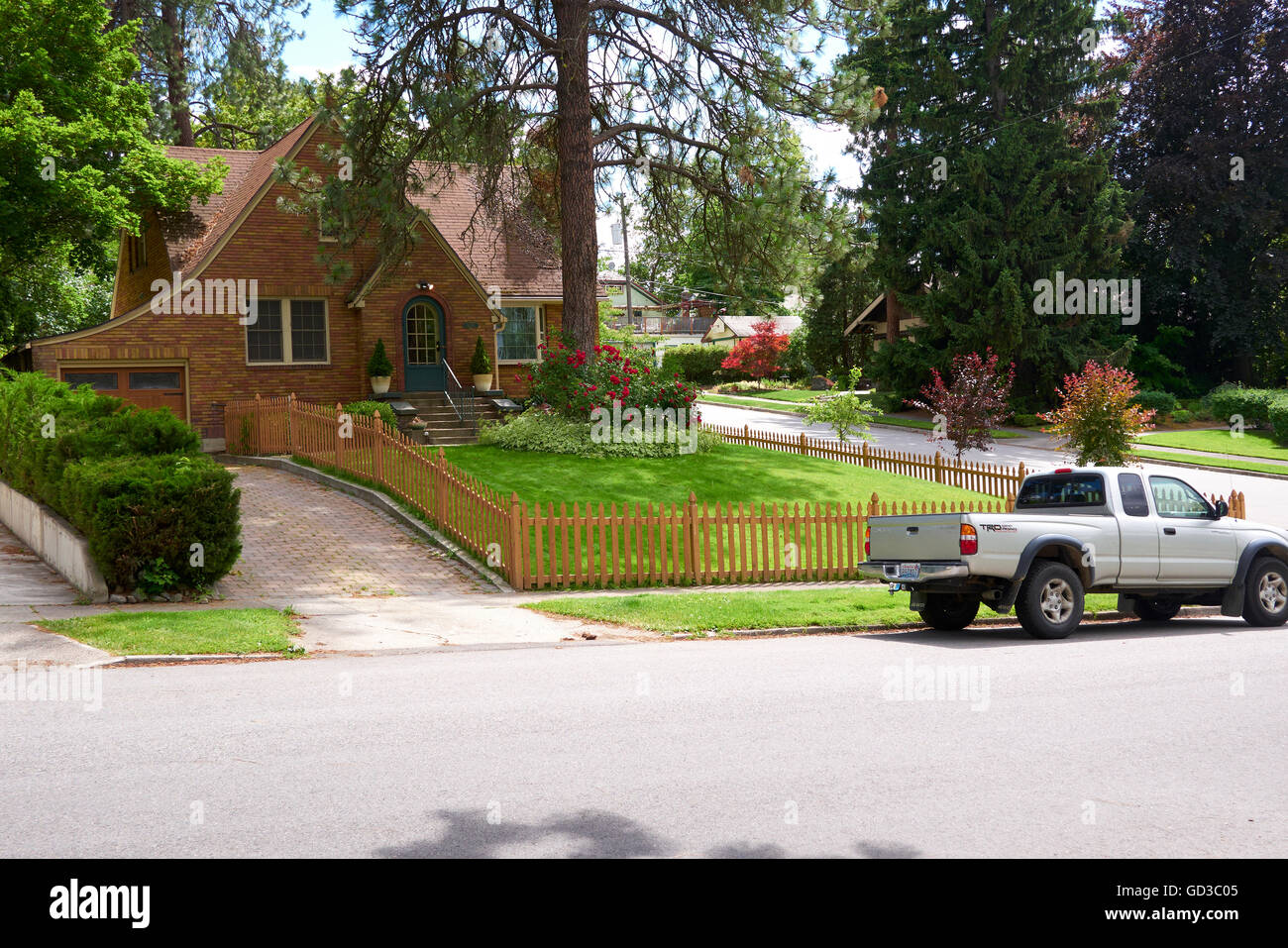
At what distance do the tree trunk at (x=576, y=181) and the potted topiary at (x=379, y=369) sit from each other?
6.00m

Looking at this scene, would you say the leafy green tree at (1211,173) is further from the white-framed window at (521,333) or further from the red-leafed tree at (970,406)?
the white-framed window at (521,333)

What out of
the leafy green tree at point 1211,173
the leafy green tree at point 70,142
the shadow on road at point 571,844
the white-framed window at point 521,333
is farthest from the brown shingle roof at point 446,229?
the leafy green tree at point 1211,173

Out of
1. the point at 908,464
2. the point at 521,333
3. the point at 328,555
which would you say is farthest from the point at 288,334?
the point at 908,464

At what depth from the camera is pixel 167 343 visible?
2800 centimetres

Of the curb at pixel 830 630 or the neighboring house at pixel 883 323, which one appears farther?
the neighboring house at pixel 883 323

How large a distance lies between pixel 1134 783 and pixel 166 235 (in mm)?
29592

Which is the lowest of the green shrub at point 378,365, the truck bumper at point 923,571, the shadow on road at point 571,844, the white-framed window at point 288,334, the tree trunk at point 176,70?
the shadow on road at point 571,844

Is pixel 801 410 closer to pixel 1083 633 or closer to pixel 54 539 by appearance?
pixel 1083 633

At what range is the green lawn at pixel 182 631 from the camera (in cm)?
1031

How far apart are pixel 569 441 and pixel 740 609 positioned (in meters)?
10.5

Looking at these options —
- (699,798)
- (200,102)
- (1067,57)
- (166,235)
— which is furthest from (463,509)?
(1067,57)

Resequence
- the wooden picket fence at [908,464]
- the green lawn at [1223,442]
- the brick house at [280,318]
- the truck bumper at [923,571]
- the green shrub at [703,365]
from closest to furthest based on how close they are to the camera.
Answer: the truck bumper at [923,571] < the wooden picket fence at [908,464] < the brick house at [280,318] < the green lawn at [1223,442] < the green shrub at [703,365]

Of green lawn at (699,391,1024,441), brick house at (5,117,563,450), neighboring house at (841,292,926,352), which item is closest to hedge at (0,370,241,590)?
brick house at (5,117,563,450)

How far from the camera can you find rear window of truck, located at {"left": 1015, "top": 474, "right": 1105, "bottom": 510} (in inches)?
501
